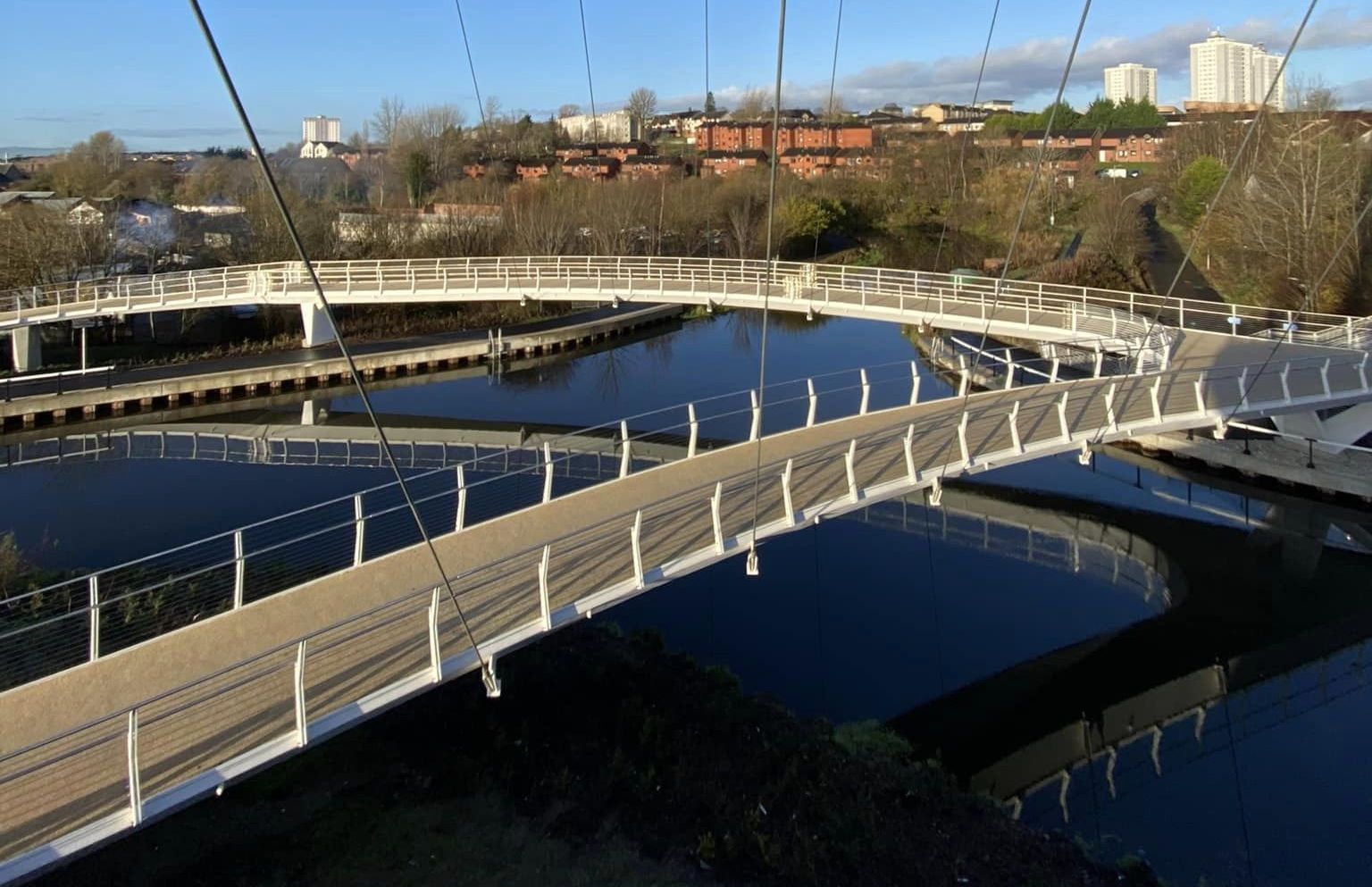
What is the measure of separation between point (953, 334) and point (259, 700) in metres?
25.7

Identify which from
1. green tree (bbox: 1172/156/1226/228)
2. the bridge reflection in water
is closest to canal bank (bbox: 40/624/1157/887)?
the bridge reflection in water

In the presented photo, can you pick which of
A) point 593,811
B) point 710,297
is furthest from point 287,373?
point 593,811

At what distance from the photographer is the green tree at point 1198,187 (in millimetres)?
40531

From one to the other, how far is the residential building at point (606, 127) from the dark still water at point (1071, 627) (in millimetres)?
89964

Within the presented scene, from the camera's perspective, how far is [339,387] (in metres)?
25.8

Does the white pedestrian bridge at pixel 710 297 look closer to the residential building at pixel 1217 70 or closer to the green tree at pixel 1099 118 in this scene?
the green tree at pixel 1099 118

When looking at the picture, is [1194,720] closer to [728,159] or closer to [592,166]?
[592,166]

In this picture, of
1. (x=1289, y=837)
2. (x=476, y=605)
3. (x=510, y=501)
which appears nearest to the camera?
(x=476, y=605)

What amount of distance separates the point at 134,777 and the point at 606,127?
4532 inches

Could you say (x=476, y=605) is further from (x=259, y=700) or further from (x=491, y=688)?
(x=259, y=700)

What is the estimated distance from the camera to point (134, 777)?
18.5 feet

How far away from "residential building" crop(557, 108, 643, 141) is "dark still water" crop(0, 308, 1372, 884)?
90.0 metres

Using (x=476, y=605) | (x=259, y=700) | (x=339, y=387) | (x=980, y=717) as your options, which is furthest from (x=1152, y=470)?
(x=339, y=387)

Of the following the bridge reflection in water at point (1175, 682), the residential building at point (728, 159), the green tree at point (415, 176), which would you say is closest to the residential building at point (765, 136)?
the residential building at point (728, 159)
